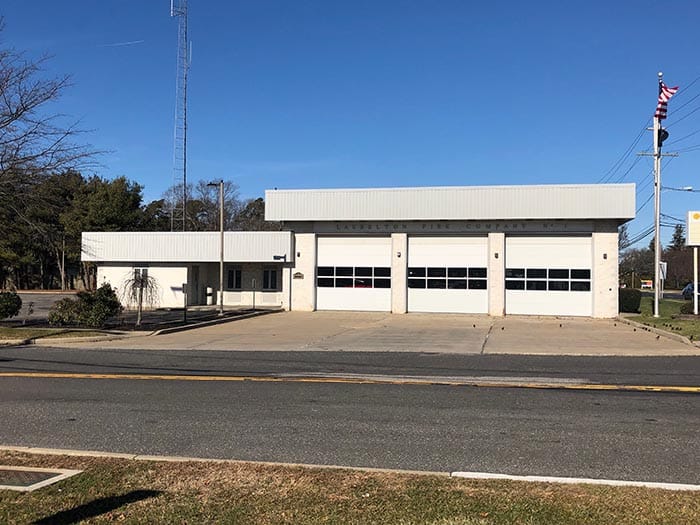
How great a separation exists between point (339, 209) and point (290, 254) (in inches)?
138

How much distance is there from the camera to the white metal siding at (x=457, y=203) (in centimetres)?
2864

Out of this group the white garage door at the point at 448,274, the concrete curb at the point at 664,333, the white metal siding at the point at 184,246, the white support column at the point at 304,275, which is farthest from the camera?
the white metal siding at the point at 184,246

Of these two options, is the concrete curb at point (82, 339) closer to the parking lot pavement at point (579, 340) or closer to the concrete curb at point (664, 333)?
the parking lot pavement at point (579, 340)

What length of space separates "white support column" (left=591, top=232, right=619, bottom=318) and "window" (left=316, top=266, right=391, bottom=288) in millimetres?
9643

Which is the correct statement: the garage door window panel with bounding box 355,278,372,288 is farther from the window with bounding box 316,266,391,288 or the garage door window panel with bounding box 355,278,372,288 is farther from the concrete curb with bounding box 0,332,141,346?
the concrete curb with bounding box 0,332,141,346

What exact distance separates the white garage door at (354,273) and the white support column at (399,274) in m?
0.37

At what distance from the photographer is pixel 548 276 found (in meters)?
29.8

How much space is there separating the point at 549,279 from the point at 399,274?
7.06 metres

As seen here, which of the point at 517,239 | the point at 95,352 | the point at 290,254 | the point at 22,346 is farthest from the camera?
the point at 290,254

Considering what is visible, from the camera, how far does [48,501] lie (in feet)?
14.7

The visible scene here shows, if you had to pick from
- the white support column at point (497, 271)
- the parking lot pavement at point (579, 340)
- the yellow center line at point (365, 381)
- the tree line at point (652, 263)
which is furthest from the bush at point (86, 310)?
the tree line at point (652, 263)

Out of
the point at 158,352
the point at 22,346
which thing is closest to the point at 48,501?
Answer: the point at 158,352

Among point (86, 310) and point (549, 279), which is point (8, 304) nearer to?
point (86, 310)

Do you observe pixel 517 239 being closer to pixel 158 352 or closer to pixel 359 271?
pixel 359 271
